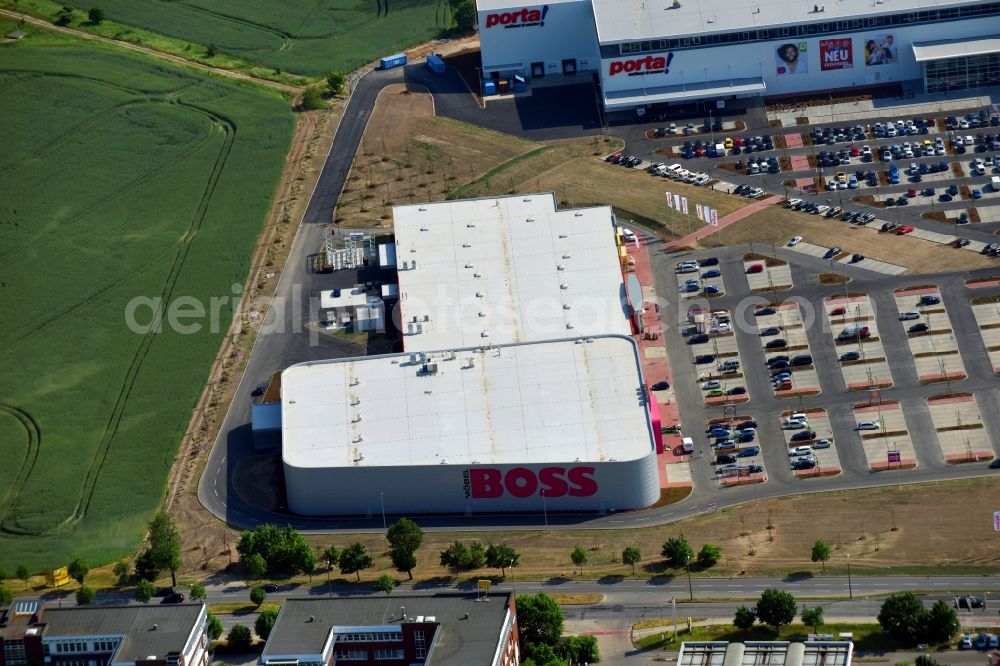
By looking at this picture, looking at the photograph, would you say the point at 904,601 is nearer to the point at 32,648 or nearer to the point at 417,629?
the point at 417,629

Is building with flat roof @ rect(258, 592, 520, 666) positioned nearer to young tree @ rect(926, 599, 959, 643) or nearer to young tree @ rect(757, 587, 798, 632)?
young tree @ rect(757, 587, 798, 632)

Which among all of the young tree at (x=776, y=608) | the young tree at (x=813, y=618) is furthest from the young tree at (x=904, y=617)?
the young tree at (x=776, y=608)

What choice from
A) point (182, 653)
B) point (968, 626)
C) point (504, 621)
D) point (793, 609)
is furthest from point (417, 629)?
point (968, 626)

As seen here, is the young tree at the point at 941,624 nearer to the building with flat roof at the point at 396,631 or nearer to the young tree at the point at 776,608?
the young tree at the point at 776,608

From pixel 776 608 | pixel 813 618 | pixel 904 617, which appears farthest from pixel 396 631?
pixel 904 617

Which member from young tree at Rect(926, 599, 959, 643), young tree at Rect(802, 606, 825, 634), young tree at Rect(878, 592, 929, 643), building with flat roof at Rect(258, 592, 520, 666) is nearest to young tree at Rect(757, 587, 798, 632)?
young tree at Rect(802, 606, 825, 634)

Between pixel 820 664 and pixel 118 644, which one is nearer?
pixel 820 664
